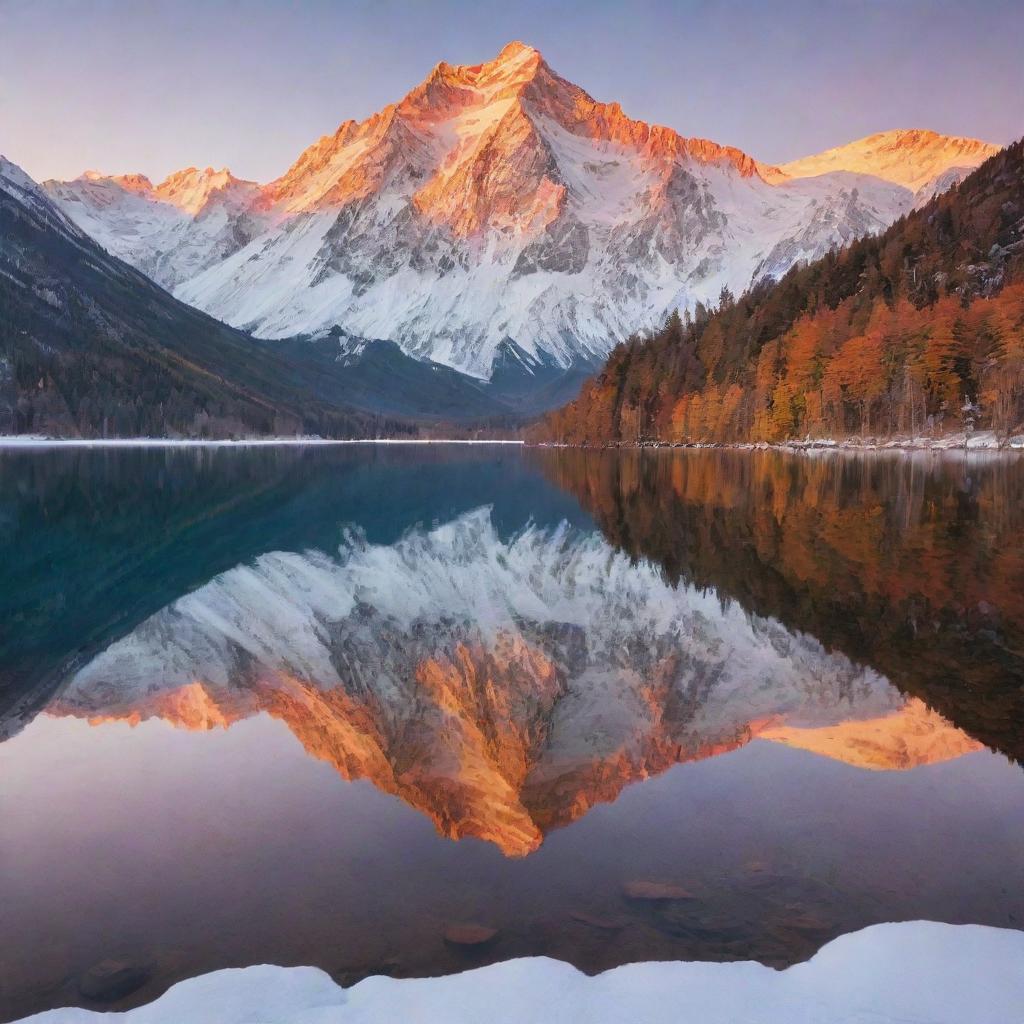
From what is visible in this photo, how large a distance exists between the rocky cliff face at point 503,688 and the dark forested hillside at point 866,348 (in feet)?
313

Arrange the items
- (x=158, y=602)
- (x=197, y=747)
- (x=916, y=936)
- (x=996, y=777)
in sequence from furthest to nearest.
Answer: (x=158, y=602) → (x=197, y=747) → (x=996, y=777) → (x=916, y=936)

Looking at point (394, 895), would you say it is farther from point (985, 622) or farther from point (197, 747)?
point (985, 622)

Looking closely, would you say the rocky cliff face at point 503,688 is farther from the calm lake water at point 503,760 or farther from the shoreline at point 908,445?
the shoreline at point 908,445

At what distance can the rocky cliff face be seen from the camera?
12531 millimetres

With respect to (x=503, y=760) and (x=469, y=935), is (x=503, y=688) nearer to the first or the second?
(x=503, y=760)

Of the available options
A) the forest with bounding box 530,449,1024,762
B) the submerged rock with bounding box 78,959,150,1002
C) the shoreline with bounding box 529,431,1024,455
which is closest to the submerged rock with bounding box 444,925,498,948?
the submerged rock with bounding box 78,959,150,1002

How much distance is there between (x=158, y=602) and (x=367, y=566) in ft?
27.5

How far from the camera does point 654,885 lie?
9.20 metres

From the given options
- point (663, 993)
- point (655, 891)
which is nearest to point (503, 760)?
point (655, 891)

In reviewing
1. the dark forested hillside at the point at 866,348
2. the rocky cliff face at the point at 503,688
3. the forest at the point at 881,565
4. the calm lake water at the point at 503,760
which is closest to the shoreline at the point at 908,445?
the dark forested hillside at the point at 866,348

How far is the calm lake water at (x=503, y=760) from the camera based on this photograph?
336 inches

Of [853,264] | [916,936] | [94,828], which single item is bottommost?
[94,828]

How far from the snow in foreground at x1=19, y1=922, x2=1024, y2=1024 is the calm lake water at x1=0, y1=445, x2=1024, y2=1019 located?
2.27 feet

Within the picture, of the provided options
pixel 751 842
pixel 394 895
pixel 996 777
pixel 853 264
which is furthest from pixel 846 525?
pixel 853 264
